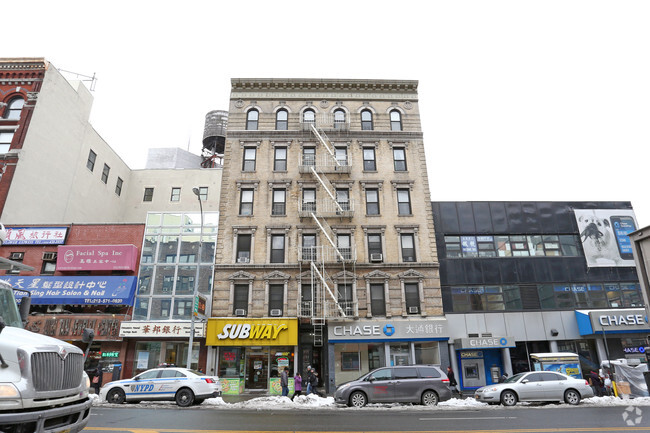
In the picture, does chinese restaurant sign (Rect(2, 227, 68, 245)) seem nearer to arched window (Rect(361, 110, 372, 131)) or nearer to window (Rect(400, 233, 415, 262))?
arched window (Rect(361, 110, 372, 131))

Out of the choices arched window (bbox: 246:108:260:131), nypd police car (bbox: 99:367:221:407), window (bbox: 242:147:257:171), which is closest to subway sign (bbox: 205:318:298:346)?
nypd police car (bbox: 99:367:221:407)

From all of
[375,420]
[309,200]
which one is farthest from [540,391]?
[309,200]

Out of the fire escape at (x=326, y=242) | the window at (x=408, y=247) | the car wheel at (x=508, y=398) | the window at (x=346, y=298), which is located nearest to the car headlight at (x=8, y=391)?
the car wheel at (x=508, y=398)

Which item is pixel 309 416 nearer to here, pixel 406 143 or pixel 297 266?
pixel 297 266

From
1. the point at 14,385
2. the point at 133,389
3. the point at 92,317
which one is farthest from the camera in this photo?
the point at 92,317

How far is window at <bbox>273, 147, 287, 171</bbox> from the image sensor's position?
27.6 m

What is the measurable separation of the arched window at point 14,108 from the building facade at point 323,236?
15716mm

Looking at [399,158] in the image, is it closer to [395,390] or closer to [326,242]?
[326,242]

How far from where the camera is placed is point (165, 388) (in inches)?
616

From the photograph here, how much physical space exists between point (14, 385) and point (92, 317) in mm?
20211

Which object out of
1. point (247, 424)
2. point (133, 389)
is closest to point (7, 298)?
point (247, 424)

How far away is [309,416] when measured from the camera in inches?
488

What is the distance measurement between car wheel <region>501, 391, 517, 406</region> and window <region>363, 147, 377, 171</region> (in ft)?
52.2

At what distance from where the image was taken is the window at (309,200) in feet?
85.9
